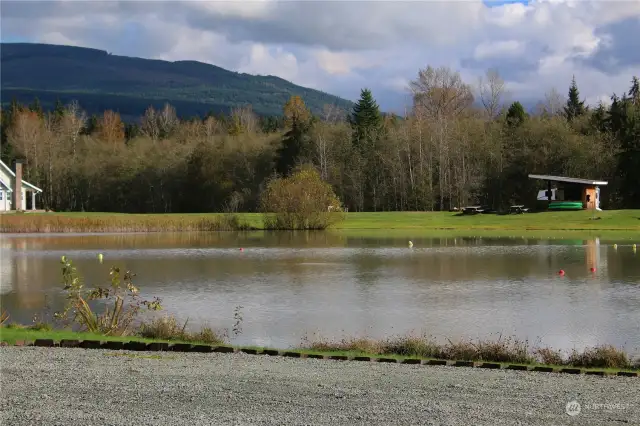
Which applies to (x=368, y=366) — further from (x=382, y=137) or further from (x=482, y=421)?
(x=382, y=137)

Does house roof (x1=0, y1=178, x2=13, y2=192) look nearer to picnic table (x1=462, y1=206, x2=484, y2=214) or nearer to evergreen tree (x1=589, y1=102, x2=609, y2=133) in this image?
picnic table (x1=462, y1=206, x2=484, y2=214)

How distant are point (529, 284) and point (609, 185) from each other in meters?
51.7

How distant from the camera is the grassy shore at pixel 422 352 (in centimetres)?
1286

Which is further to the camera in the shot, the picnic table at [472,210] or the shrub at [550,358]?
the picnic table at [472,210]

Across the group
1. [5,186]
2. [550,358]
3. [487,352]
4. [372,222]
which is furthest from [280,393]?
[5,186]

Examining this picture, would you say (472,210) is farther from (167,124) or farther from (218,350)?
(167,124)

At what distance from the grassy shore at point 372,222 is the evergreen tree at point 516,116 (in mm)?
18104

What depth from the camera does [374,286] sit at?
26.2 m

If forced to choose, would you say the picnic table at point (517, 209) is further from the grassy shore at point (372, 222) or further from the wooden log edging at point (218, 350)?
the wooden log edging at point (218, 350)

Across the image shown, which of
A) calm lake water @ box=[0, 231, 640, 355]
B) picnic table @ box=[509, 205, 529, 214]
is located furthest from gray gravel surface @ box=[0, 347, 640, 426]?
picnic table @ box=[509, 205, 529, 214]

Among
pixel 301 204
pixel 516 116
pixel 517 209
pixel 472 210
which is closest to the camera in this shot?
pixel 301 204

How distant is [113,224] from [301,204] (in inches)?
663

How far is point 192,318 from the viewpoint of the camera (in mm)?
19312

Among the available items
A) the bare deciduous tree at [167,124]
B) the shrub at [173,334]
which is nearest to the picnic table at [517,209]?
the shrub at [173,334]
